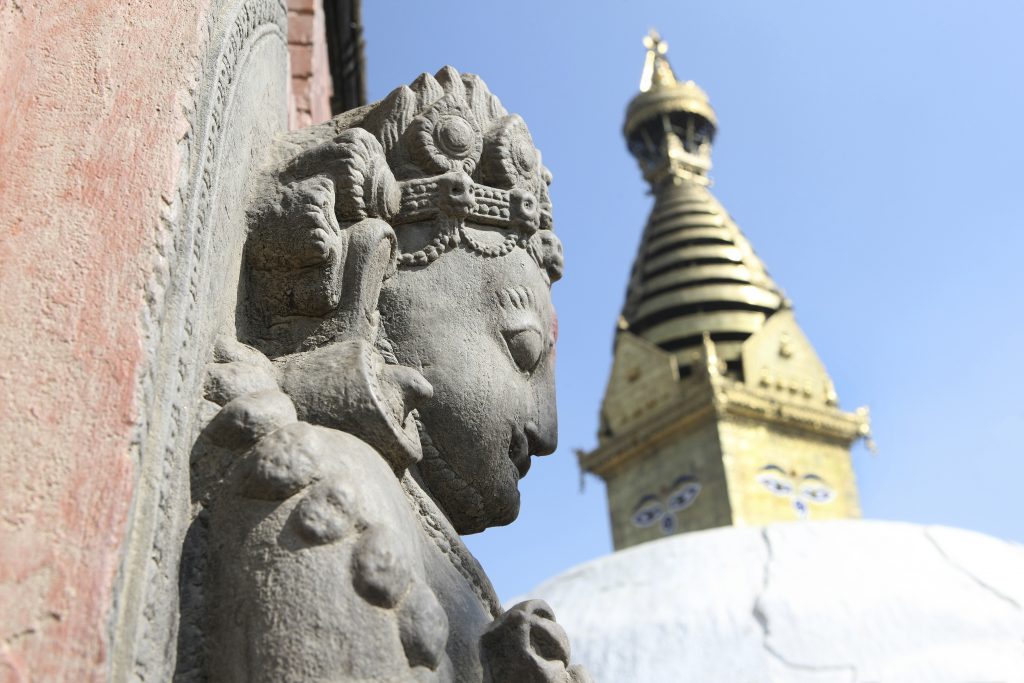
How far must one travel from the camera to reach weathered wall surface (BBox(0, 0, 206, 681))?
151 cm

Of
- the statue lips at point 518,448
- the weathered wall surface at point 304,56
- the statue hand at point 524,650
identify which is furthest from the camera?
the weathered wall surface at point 304,56

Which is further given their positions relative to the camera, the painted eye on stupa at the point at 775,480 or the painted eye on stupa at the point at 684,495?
the painted eye on stupa at the point at 684,495

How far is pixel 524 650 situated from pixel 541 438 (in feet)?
1.98

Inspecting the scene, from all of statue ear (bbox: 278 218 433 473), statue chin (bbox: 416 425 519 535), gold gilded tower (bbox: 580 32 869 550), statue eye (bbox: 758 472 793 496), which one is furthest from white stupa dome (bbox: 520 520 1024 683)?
statue eye (bbox: 758 472 793 496)

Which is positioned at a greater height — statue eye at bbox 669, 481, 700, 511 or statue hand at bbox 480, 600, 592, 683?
statue eye at bbox 669, 481, 700, 511

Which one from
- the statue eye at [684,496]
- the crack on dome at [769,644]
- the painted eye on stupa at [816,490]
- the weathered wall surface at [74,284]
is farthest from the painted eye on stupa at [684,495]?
the weathered wall surface at [74,284]

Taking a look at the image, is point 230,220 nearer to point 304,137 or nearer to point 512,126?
point 304,137

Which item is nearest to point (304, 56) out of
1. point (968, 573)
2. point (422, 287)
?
point (422, 287)

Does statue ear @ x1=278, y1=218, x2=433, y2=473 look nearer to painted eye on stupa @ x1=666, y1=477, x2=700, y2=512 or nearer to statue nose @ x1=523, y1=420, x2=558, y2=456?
statue nose @ x1=523, y1=420, x2=558, y2=456

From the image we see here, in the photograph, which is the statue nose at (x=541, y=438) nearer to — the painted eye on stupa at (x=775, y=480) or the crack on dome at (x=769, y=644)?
the crack on dome at (x=769, y=644)

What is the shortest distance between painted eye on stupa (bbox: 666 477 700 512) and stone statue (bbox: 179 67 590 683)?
1838 cm

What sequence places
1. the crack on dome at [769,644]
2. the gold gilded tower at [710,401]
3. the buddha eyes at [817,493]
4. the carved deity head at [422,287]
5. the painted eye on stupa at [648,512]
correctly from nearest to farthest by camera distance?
the carved deity head at [422,287] < the crack on dome at [769,644] < the gold gilded tower at [710,401] < the buddha eyes at [817,493] < the painted eye on stupa at [648,512]

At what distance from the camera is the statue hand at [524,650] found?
2.03m

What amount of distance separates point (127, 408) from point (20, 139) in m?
0.53
